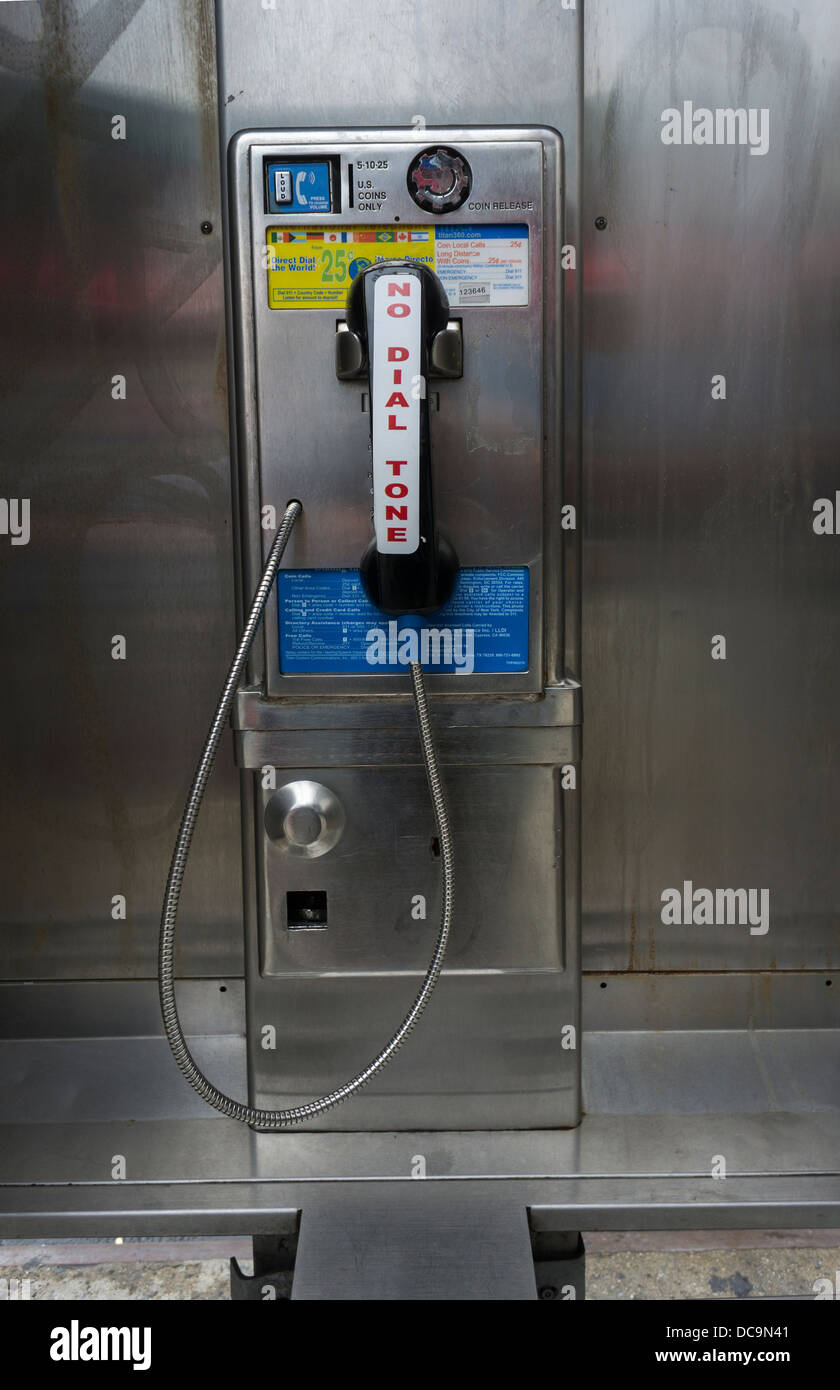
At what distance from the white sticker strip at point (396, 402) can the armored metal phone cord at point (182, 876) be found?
0.16 meters

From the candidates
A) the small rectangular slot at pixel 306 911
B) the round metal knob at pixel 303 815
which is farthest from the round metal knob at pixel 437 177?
the small rectangular slot at pixel 306 911

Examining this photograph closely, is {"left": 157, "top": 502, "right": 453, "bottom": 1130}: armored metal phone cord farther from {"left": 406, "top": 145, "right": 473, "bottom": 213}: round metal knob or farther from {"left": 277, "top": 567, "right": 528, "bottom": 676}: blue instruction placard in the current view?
{"left": 406, "top": 145, "right": 473, "bottom": 213}: round metal knob

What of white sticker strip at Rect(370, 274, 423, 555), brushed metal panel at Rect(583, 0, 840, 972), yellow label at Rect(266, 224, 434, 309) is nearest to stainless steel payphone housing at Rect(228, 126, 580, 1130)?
yellow label at Rect(266, 224, 434, 309)

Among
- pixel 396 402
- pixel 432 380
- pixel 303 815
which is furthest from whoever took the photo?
pixel 303 815

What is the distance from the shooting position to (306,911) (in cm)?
164

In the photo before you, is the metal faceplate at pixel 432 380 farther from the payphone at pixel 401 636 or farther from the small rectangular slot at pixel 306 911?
the small rectangular slot at pixel 306 911

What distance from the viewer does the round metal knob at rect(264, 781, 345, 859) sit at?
1576mm

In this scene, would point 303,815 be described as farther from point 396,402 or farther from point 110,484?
point 110,484

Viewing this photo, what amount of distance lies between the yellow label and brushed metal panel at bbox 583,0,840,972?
603 millimetres

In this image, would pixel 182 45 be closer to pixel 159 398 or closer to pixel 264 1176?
pixel 159 398

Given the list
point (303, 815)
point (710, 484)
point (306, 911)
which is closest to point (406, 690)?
point (303, 815)

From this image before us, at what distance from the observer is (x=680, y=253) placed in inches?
76.7

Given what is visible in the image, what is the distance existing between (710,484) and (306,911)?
101 centimetres
